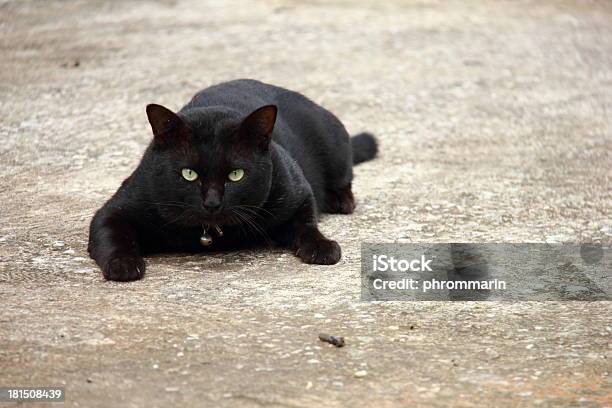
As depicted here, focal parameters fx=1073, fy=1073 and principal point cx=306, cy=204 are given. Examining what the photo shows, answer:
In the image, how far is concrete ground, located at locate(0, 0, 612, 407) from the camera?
12.2 feet

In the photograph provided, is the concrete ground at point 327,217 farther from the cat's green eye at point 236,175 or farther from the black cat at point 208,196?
the cat's green eye at point 236,175

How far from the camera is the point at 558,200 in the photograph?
6320mm

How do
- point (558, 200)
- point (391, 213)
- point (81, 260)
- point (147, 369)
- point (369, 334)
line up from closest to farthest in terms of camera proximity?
point (147, 369) → point (369, 334) → point (81, 260) → point (391, 213) → point (558, 200)

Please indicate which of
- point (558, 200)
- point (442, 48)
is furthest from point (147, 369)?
point (442, 48)

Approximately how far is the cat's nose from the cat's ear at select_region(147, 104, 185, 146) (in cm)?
31

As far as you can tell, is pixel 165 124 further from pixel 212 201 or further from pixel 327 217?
pixel 327 217

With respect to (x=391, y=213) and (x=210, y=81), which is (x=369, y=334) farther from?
(x=210, y=81)

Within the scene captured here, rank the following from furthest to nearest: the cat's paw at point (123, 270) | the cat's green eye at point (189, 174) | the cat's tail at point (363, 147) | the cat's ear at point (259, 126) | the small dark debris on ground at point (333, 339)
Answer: the cat's tail at point (363, 147), the cat's ear at point (259, 126), the cat's green eye at point (189, 174), the cat's paw at point (123, 270), the small dark debris on ground at point (333, 339)

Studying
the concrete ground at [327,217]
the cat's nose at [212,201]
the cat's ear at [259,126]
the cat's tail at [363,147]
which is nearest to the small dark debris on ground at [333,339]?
the concrete ground at [327,217]

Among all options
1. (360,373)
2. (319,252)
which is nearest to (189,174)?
(319,252)

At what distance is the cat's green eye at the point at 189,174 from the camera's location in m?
4.68

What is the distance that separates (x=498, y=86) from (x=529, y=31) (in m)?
2.37

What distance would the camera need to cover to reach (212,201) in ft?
15.2

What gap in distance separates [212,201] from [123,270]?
1.58 ft
